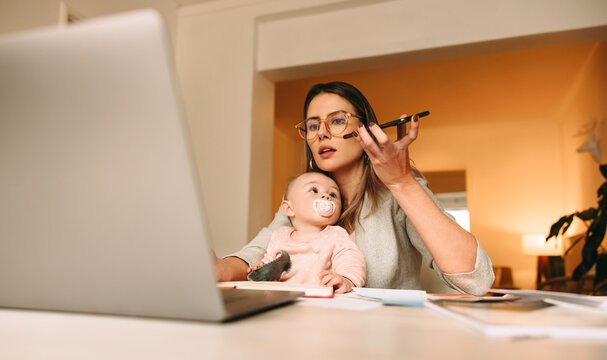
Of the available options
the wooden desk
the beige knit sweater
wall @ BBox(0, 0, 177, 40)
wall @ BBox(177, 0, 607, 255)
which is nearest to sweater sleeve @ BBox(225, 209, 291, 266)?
the beige knit sweater

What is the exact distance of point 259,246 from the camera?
1.37 meters

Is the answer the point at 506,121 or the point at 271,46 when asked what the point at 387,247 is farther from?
the point at 506,121

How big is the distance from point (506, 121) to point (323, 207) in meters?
6.02

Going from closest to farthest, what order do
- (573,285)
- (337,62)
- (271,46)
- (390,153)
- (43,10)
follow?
(390,153) < (43,10) < (337,62) < (271,46) < (573,285)

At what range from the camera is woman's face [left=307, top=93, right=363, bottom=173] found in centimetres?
141

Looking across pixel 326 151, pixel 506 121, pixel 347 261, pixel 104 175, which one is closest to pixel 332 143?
pixel 326 151

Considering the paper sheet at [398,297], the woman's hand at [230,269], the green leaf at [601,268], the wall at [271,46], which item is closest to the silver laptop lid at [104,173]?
the paper sheet at [398,297]

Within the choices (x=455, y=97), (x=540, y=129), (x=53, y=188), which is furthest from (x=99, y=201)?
(x=540, y=129)

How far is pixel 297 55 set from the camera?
3180mm

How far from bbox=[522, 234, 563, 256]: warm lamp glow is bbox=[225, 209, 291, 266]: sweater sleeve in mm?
5512

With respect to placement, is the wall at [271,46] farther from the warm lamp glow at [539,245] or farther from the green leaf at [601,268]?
the warm lamp glow at [539,245]

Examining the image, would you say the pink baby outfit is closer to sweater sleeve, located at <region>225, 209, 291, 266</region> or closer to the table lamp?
sweater sleeve, located at <region>225, 209, 291, 266</region>

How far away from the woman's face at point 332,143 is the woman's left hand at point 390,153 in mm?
454

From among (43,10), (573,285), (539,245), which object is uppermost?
(43,10)
